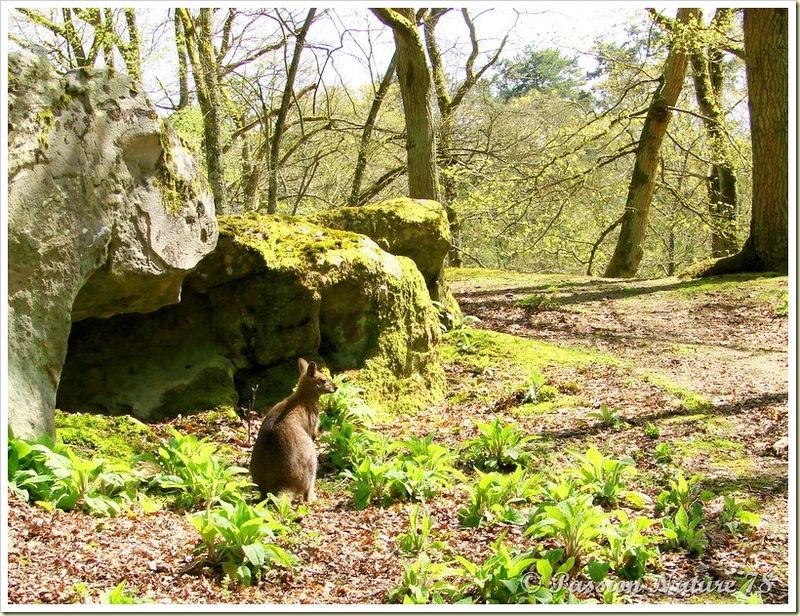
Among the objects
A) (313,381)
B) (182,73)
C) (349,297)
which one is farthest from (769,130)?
(182,73)

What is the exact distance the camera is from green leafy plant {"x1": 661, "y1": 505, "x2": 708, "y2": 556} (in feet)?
17.5

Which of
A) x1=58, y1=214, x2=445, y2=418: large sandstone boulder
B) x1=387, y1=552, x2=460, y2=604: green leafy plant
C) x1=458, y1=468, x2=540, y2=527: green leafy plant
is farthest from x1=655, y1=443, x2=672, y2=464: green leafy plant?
x1=58, y1=214, x2=445, y2=418: large sandstone boulder

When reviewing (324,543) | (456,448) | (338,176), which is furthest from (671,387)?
(338,176)

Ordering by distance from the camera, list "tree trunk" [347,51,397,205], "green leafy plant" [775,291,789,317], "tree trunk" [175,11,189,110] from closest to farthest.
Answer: "green leafy plant" [775,291,789,317] < "tree trunk" [175,11,189,110] < "tree trunk" [347,51,397,205]

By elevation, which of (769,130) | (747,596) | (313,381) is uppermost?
(769,130)

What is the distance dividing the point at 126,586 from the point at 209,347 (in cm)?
462

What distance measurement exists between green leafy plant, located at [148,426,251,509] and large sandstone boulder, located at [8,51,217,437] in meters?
1.02

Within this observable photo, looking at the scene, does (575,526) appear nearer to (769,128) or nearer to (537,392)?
(537,392)

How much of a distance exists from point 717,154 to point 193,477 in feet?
52.0

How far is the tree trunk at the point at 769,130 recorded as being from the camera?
14234 mm

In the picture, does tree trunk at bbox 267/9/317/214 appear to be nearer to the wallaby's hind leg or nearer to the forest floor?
the forest floor

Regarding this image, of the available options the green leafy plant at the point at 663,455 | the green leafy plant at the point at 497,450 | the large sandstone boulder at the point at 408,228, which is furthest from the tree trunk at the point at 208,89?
the green leafy plant at the point at 663,455

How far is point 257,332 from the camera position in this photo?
9.09m

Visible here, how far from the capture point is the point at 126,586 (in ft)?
15.2
